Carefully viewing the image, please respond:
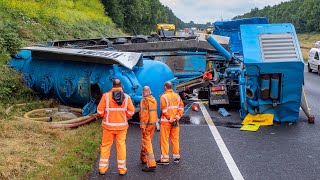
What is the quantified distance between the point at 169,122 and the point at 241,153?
1644mm

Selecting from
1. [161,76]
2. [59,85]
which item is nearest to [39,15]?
[59,85]

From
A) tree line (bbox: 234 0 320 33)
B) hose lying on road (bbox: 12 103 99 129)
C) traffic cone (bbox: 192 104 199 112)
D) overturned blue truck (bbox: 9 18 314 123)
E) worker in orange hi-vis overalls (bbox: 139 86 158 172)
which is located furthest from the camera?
tree line (bbox: 234 0 320 33)

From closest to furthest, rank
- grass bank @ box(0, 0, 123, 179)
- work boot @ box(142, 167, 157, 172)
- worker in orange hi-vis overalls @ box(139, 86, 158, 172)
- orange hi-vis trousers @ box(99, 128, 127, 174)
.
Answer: grass bank @ box(0, 0, 123, 179)
orange hi-vis trousers @ box(99, 128, 127, 174)
work boot @ box(142, 167, 157, 172)
worker in orange hi-vis overalls @ box(139, 86, 158, 172)

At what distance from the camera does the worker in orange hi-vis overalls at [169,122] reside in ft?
24.2

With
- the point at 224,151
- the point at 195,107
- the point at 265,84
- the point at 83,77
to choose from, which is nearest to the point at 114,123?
the point at 224,151

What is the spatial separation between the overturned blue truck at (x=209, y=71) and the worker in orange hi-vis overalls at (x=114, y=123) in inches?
131

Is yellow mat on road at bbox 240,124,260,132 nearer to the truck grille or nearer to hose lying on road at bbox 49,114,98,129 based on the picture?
the truck grille

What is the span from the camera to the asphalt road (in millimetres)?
6879

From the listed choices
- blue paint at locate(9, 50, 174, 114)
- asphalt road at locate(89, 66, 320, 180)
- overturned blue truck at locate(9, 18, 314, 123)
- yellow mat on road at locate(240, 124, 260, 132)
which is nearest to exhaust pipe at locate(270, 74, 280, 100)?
overturned blue truck at locate(9, 18, 314, 123)

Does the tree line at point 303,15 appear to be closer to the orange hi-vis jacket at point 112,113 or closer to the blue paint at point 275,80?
the blue paint at point 275,80

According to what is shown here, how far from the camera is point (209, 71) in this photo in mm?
13945

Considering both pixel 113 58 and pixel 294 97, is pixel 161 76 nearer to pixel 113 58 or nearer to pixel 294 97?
pixel 113 58

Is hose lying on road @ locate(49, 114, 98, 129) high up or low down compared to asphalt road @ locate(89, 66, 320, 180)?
up

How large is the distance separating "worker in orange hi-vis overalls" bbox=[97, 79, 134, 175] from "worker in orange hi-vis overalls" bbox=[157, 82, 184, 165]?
31.3 inches
